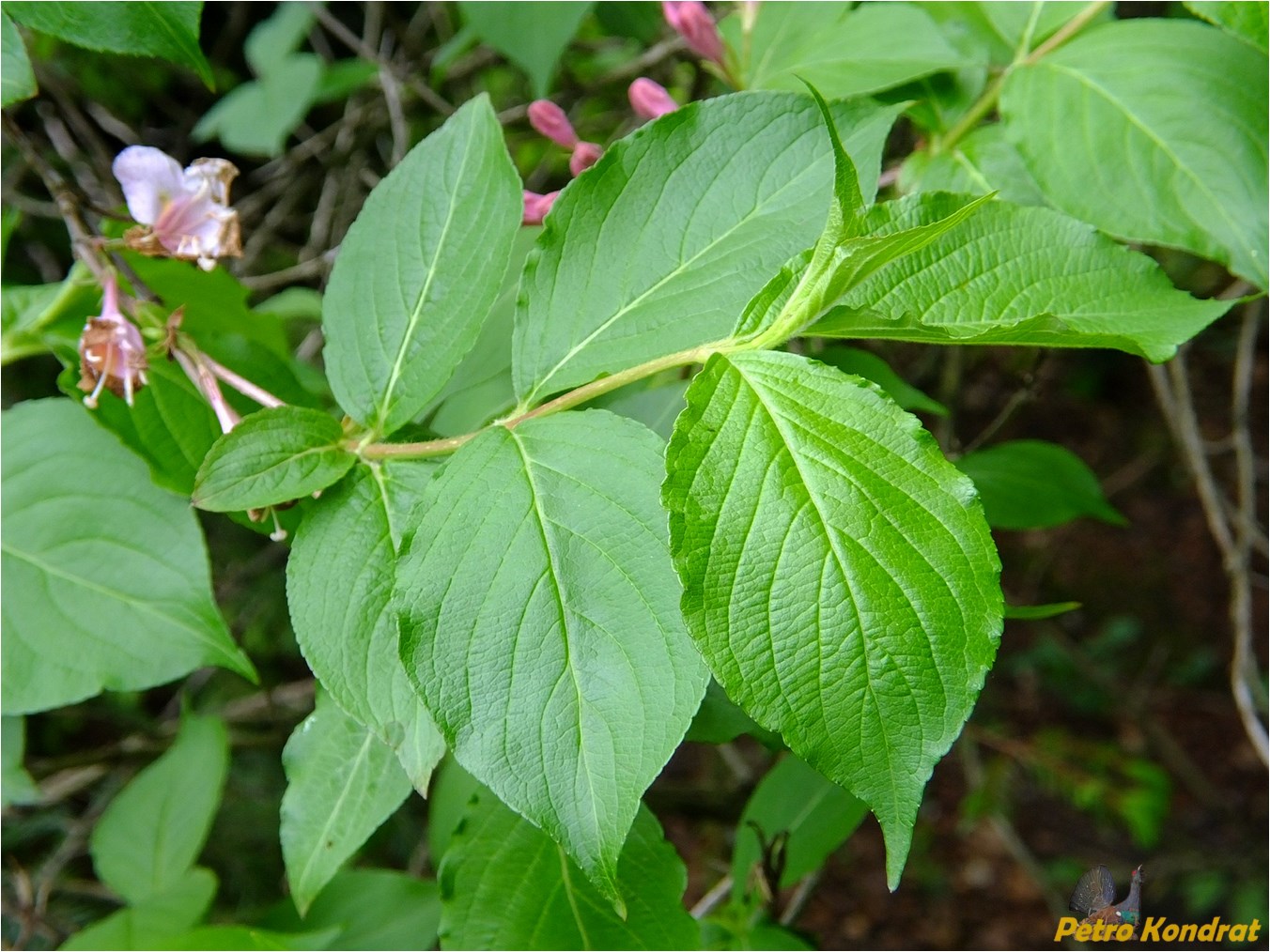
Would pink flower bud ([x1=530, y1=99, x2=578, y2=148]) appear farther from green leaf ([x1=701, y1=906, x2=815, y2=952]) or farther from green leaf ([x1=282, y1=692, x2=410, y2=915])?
green leaf ([x1=701, y1=906, x2=815, y2=952])

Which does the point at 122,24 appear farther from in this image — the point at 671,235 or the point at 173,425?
the point at 671,235

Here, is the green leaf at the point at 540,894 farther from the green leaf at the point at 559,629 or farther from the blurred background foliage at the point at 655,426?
the green leaf at the point at 559,629

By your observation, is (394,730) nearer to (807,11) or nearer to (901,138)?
(807,11)

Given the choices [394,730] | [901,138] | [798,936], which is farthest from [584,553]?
[901,138]

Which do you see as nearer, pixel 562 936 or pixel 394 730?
pixel 394 730

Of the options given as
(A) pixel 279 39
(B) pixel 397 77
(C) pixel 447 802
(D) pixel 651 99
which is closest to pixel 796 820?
(C) pixel 447 802

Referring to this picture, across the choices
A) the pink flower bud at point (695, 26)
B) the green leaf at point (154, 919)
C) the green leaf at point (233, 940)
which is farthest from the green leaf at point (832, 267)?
the green leaf at point (154, 919)

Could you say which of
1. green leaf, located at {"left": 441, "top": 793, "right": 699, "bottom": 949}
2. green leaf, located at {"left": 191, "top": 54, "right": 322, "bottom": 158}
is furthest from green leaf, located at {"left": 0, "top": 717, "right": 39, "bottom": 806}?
green leaf, located at {"left": 191, "top": 54, "right": 322, "bottom": 158}
